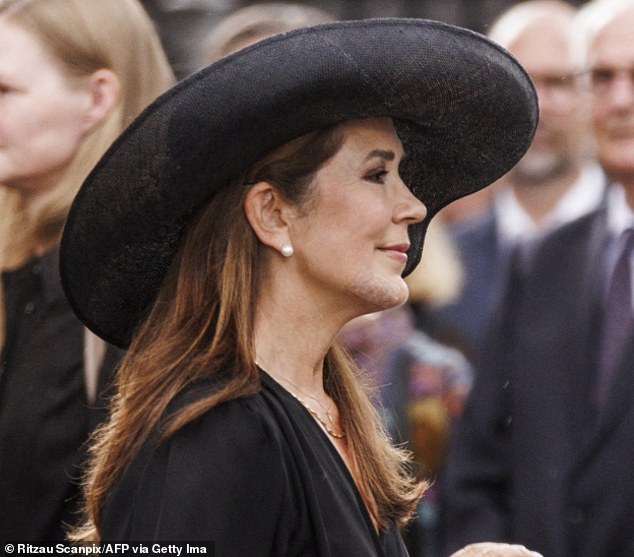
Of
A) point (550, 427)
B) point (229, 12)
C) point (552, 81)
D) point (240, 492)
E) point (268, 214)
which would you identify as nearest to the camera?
point (240, 492)

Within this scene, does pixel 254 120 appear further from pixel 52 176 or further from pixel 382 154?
pixel 52 176

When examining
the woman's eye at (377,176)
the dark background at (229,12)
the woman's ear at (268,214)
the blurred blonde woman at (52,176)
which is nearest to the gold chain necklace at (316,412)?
the woman's ear at (268,214)

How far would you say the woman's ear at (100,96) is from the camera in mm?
3451

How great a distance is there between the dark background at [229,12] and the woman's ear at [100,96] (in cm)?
174

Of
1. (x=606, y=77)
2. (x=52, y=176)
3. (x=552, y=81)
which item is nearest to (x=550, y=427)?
(x=606, y=77)

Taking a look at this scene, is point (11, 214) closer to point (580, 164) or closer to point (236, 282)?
point (236, 282)

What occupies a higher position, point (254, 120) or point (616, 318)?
point (254, 120)

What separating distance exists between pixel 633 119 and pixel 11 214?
5.53ft

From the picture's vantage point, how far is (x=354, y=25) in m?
2.58

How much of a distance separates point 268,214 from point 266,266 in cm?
10

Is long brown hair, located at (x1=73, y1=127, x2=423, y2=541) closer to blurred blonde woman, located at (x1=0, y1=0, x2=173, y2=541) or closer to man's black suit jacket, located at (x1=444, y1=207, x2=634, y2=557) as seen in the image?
blurred blonde woman, located at (x1=0, y1=0, x2=173, y2=541)

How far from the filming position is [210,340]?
2.61 m

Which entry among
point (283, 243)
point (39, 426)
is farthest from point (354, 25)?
point (39, 426)

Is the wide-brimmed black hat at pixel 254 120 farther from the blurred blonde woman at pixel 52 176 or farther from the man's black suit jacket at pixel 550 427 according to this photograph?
the man's black suit jacket at pixel 550 427
